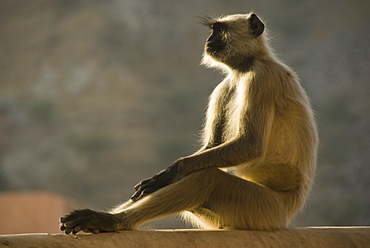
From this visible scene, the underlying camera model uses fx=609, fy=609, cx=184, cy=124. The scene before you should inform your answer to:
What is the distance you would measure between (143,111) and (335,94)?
7912 millimetres

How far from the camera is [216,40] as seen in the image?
4301 millimetres

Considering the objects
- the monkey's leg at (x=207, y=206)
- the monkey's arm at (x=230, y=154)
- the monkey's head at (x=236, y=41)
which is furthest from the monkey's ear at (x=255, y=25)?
the monkey's leg at (x=207, y=206)

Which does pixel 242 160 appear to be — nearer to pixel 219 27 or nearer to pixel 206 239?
pixel 206 239

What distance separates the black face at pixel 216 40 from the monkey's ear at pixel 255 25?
191mm

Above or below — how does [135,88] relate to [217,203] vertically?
above

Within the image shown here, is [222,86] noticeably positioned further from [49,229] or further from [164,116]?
[164,116]

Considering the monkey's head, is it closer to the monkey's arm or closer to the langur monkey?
the langur monkey

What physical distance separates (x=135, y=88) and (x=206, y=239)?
885 inches

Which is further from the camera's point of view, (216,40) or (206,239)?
(216,40)

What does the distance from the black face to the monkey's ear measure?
191mm

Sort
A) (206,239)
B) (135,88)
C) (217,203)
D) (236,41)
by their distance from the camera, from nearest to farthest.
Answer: (206,239) → (217,203) → (236,41) → (135,88)

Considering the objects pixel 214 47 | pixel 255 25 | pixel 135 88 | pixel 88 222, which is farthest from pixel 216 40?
pixel 135 88

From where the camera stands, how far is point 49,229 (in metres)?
9.61

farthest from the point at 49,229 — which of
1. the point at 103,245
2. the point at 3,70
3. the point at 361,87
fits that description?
the point at 3,70
